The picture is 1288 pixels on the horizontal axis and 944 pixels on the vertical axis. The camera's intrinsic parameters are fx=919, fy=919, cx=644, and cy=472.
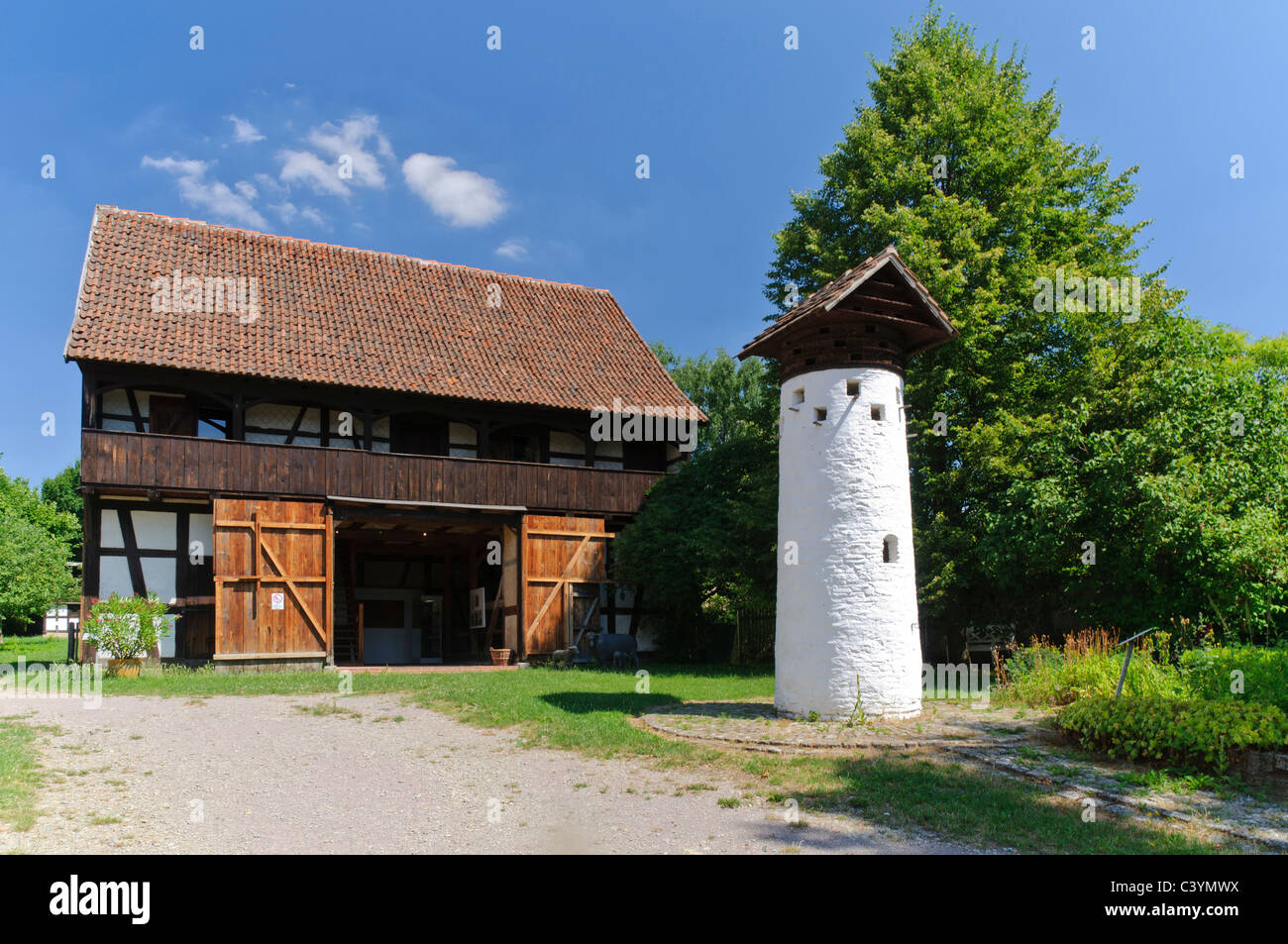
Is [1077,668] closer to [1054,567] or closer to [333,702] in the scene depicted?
[1054,567]

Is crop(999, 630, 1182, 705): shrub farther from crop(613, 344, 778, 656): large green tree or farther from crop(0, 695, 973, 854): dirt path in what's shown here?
crop(613, 344, 778, 656): large green tree

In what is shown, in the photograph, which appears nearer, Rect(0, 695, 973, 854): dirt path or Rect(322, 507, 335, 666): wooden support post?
Rect(0, 695, 973, 854): dirt path

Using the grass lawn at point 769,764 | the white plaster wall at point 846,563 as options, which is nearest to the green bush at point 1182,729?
the grass lawn at point 769,764

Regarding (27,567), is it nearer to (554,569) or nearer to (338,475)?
(338,475)

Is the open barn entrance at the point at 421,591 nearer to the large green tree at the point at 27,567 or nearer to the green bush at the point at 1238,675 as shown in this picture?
the green bush at the point at 1238,675

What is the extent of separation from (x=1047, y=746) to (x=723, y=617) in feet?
42.4

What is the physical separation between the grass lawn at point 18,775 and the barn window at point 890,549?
7.87 meters

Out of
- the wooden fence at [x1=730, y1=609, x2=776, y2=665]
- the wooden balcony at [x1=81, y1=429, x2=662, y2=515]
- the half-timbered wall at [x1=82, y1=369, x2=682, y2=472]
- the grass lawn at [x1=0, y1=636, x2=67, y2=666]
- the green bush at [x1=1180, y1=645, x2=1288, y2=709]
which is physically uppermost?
the half-timbered wall at [x1=82, y1=369, x2=682, y2=472]

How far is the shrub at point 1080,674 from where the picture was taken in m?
9.70

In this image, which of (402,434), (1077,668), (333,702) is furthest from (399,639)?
(1077,668)

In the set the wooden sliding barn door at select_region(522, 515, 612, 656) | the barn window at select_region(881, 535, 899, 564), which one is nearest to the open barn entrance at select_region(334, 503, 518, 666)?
the wooden sliding barn door at select_region(522, 515, 612, 656)

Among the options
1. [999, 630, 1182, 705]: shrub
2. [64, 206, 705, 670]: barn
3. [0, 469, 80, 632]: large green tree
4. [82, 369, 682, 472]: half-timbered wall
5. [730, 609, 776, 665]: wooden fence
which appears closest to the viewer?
[999, 630, 1182, 705]: shrub

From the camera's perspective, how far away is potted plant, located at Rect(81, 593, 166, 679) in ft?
50.1

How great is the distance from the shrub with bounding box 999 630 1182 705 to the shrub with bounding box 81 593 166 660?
13.6 meters
